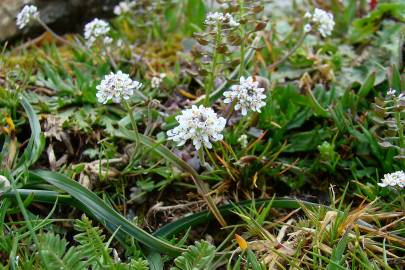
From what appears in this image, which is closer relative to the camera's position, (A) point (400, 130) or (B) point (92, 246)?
(B) point (92, 246)

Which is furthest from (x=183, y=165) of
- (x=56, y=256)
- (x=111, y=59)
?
(x=111, y=59)

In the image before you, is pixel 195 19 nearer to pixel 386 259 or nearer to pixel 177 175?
pixel 177 175

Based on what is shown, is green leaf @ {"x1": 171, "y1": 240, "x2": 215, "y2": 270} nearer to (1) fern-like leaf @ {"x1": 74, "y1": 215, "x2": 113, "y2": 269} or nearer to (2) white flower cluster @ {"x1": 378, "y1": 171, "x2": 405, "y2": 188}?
(1) fern-like leaf @ {"x1": 74, "y1": 215, "x2": 113, "y2": 269}

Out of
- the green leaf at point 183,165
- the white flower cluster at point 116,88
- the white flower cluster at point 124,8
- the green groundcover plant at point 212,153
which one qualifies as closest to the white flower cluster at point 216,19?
the green groundcover plant at point 212,153

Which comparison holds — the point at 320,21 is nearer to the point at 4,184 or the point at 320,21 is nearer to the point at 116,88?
the point at 116,88

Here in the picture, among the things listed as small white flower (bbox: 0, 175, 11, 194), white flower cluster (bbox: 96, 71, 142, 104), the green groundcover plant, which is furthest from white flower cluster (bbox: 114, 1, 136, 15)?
small white flower (bbox: 0, 175, 11, 194)

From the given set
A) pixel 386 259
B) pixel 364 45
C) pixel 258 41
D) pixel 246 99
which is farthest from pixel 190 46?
pixel 386 259

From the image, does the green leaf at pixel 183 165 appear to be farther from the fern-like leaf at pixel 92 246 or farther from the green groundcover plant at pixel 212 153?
the fern-like leaf at pixel 92 246
